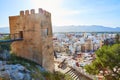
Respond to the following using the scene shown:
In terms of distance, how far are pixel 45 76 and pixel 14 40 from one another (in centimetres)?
384

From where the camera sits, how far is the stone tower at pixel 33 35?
12.9 m

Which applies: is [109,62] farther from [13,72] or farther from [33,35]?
[13,72]

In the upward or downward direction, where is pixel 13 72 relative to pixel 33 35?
downward

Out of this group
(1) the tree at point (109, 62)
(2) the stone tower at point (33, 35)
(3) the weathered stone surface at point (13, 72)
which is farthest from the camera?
(1) the tree at point (109, 62)

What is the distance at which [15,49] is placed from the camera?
13.9m

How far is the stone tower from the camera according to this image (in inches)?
506

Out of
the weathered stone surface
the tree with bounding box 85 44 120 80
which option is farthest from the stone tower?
the tree with bounding box 85 44 120 80

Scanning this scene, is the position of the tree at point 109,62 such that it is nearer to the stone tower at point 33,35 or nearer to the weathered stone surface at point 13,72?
the stone tower at point 33,35

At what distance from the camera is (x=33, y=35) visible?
42.7 ft

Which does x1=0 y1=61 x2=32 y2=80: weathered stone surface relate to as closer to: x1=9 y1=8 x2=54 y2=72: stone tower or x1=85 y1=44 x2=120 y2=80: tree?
x1=9 y1=8 x2=54 y2=72: stone tower

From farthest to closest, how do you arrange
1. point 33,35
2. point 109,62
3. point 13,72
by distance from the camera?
point 109,62, point 33,35, point 13,72

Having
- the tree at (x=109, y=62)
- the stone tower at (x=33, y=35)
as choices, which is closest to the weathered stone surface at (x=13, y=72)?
the stone tower at (x=33, y=35)

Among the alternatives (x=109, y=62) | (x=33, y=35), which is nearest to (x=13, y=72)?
(x=33, y=35)

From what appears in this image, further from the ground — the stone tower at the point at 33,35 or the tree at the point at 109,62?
the stone tower at the point at 33,35
